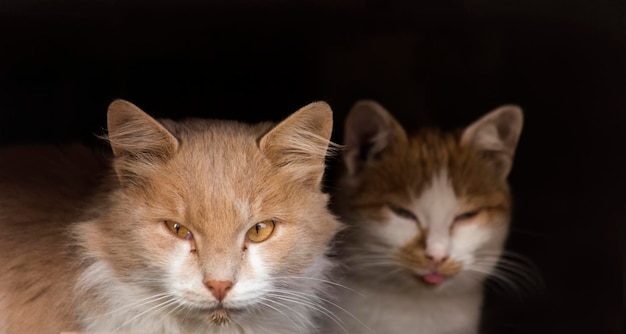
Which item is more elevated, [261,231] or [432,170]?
[432,170]

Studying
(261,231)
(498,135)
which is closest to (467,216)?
(498,135)

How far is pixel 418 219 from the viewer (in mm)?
1877

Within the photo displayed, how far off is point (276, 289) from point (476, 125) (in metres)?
0.81

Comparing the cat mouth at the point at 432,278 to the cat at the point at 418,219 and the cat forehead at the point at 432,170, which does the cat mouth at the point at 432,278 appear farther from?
the cat forehead at the point at 432,170

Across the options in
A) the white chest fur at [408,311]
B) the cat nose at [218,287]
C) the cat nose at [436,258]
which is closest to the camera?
the cat nose at [218,287]

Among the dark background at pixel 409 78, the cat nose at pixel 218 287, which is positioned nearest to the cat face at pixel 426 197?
the dark background at pixel 409 78

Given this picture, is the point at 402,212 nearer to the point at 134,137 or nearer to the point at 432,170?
the point at 432,170

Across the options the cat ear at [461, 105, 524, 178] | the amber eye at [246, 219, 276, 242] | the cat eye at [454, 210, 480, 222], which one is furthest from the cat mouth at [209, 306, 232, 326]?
the cat ear at [461, 105, 524, 178]

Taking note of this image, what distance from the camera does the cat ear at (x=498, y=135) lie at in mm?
1933

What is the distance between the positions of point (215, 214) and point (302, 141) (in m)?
0.27

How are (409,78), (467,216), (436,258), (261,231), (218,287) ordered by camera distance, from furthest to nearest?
(409,78), (467,216), (436,258), (261,231), (218,287)

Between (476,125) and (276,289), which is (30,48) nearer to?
(276,289)

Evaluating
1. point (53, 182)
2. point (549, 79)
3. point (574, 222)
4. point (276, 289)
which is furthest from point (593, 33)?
point (53, 182)

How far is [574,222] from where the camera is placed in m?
2.10
